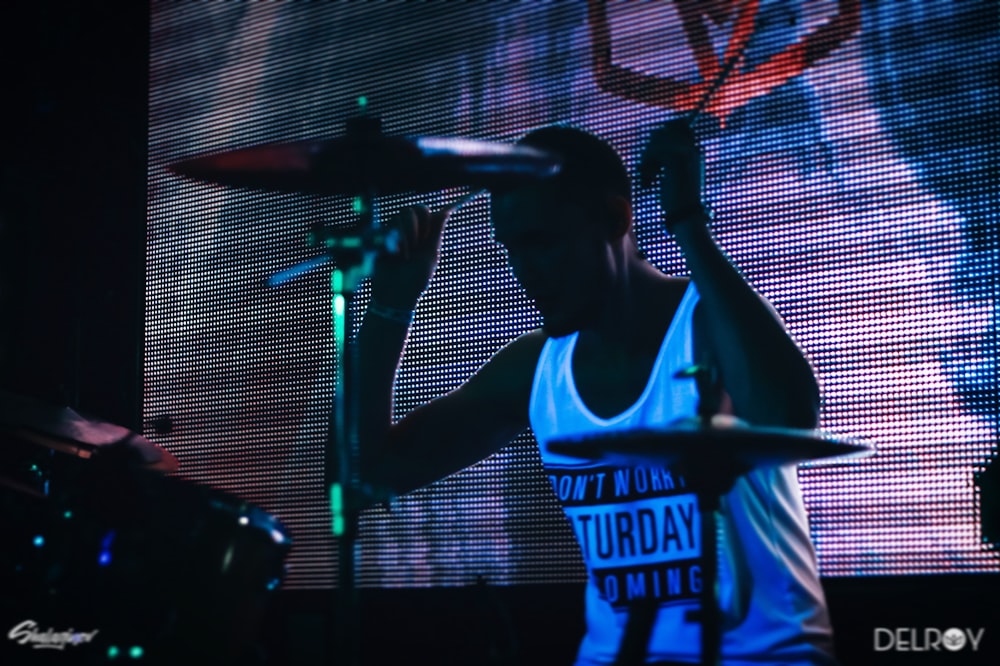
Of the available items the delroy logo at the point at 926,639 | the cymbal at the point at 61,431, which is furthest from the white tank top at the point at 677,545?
the cymbal at the point at 61,431

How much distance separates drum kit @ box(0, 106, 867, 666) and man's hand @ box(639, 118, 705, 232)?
7.0 inches

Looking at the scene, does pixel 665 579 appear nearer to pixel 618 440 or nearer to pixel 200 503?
pixel 618 440

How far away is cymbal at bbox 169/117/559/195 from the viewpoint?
175 centimetres

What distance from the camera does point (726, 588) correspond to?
198 cm

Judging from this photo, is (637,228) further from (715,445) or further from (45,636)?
(45,636)

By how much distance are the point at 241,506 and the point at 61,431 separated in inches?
27.3

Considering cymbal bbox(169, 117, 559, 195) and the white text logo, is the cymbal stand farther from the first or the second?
the white text logo

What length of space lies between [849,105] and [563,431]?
0.98m

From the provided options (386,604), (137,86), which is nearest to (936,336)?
(386,604)

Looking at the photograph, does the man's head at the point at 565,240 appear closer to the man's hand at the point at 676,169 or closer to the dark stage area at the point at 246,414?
the dark stage area at the point at 246,414

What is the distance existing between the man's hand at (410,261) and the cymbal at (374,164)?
26 centimetres

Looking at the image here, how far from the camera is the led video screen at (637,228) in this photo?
2244mm

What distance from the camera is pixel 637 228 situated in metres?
2.55

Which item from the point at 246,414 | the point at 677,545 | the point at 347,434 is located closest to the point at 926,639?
the point at 677,545
